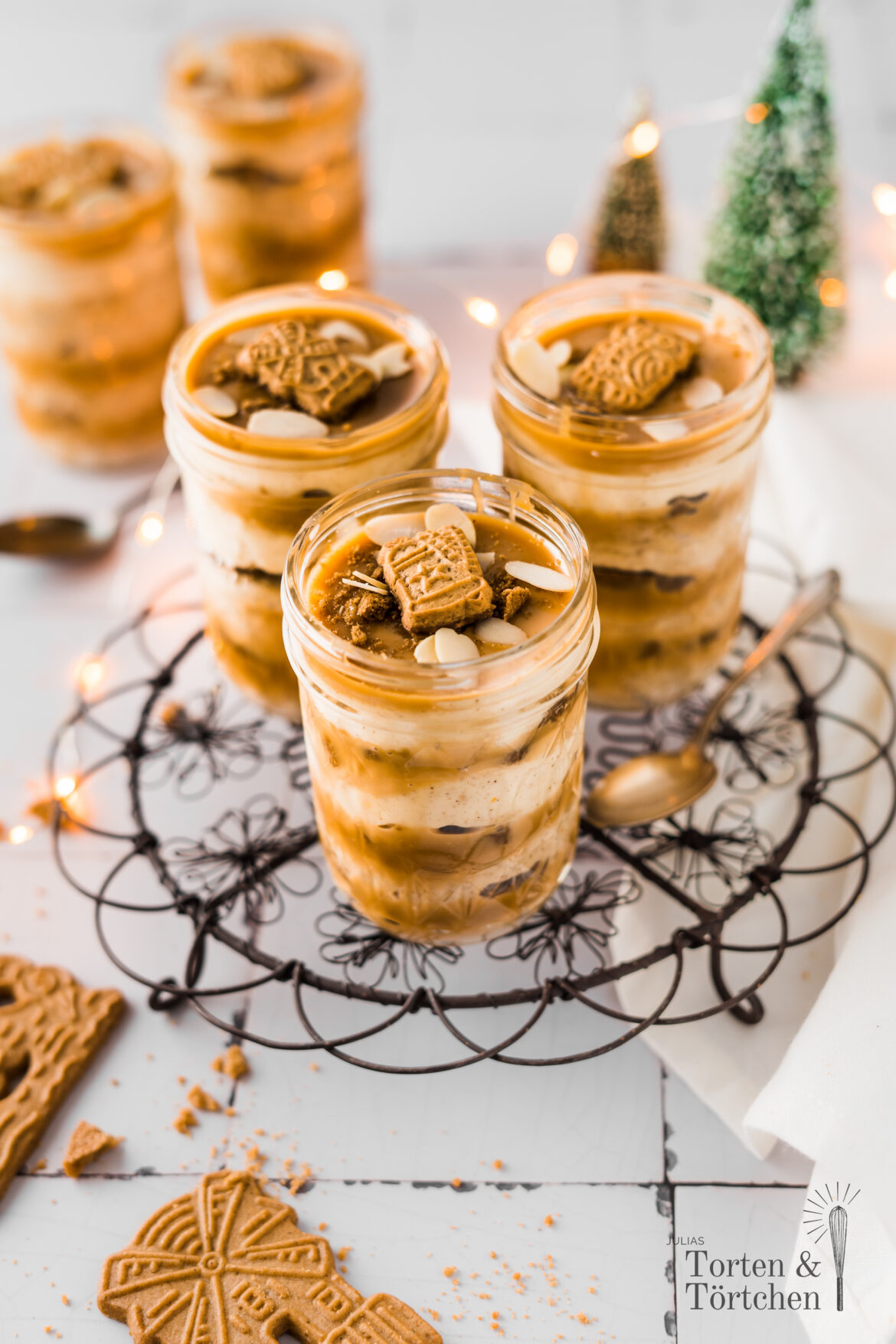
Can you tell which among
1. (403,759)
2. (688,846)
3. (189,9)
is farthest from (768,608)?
(189,9)

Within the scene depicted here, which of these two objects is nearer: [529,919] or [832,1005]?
[832,1005]

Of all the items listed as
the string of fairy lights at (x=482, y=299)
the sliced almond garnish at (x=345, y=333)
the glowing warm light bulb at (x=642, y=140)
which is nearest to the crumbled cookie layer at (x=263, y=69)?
the string of fairy lights at (x=482, y=299)

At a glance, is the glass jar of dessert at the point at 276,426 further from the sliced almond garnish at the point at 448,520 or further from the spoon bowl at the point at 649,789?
the spoon bowl at the point at 649,789

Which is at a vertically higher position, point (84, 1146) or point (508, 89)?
point (508, 89)

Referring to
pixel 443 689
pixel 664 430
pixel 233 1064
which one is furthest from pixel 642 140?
pixel 233 1064

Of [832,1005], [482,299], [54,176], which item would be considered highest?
[54,176]

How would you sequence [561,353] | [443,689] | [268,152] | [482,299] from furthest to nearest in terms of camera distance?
[482,299] → [268,152] → [561,353] → [443,689]

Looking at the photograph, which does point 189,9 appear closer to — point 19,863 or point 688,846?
point 19,863

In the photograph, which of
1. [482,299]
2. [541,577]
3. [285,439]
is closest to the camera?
[541,577]

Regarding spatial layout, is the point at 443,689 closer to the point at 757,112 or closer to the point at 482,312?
the point at 482,312
